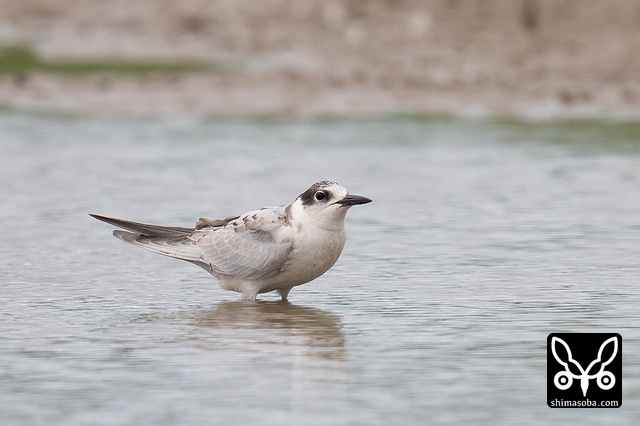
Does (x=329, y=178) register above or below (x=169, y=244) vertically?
above

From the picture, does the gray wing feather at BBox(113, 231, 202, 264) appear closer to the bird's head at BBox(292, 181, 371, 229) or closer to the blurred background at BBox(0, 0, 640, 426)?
the blurred background at BBox(0, 0, 640, 426)

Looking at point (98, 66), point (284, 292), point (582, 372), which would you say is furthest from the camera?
point (98, 66)

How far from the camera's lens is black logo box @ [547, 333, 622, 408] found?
6.78 metres

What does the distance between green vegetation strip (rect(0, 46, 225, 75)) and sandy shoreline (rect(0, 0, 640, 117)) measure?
0.42 m

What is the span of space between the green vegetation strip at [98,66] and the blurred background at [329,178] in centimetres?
11

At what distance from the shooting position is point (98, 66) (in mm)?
25203

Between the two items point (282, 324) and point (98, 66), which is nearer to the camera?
point (282, 324)

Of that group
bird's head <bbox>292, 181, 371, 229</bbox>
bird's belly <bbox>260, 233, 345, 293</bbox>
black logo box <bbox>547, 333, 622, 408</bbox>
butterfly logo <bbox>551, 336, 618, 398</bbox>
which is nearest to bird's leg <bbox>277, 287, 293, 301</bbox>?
bird's belly <bbox>260, 233, 345, 293</bbox>

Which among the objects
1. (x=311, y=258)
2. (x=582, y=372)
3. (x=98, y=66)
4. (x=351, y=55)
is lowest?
(x=582, y=372)

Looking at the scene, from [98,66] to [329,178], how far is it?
10670 millimetres

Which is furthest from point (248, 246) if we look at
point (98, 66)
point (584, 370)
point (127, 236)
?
point (98, 66)

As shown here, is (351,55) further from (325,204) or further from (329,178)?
(325,204)

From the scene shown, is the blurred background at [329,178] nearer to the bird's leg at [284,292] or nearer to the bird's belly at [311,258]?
the bird's leg at [284,292]

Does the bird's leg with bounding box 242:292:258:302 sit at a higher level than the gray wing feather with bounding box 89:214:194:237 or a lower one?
lower
